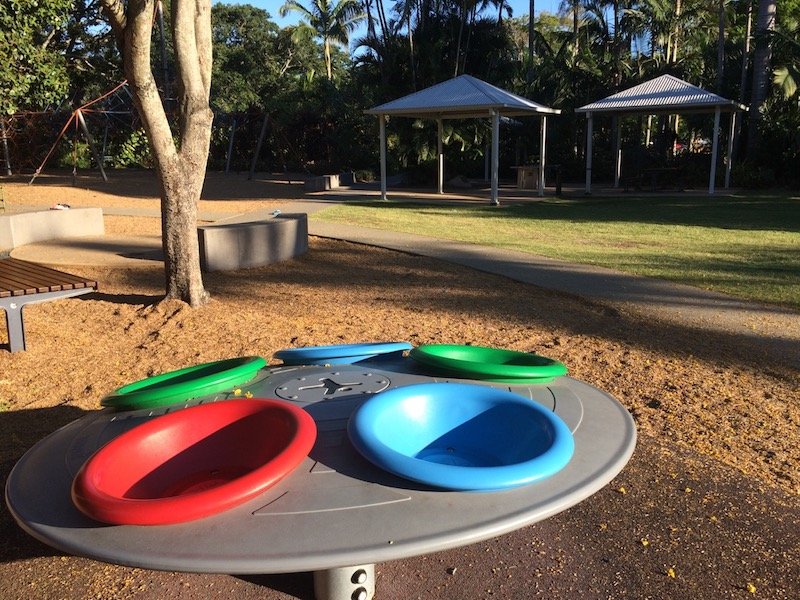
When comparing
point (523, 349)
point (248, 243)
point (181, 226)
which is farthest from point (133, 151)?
point (523, 349)

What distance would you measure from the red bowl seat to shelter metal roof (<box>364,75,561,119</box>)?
19.1 metres

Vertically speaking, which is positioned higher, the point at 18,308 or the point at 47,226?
the point at 47,226

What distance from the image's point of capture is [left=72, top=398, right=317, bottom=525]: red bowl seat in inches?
86.4

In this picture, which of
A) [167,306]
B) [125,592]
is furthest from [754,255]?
[125,592]

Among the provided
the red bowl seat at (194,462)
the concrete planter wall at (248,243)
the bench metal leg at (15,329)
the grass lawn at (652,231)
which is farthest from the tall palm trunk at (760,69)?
the red bowl seat at (194,462)

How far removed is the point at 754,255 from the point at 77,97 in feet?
92.1

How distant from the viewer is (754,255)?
11.0 m

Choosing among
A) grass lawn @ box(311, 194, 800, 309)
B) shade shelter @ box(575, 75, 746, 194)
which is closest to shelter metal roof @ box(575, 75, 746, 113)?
shade shelter @ box(575, 75, 746, 194)

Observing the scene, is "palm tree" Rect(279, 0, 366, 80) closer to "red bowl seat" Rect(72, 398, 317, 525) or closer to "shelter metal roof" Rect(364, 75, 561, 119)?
"shelter metal roof" Rect(364, 75, 561, 119)

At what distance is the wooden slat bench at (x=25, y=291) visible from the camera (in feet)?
19.2

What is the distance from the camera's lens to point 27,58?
14.5 m

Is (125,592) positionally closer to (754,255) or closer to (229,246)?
(229,246)

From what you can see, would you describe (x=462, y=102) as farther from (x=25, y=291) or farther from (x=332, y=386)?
(x=332, y=386)

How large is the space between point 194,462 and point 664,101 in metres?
24.2
